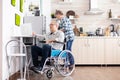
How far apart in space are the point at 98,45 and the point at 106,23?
82 centimetres

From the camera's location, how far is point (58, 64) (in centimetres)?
472

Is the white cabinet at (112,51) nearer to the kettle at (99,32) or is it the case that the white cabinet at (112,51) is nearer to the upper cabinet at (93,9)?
the kettle at (99,32)

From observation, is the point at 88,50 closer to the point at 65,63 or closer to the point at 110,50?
the point at 110,50

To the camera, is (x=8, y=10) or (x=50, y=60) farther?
(x=50, y=60)

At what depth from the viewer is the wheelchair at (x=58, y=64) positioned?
4.62 meters

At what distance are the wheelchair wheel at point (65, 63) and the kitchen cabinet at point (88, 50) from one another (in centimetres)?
181

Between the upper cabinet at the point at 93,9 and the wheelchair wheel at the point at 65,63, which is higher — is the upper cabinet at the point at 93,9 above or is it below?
above

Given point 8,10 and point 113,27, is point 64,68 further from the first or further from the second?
point 113,27

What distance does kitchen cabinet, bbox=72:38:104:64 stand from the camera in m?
7.10

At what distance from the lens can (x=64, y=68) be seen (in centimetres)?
509

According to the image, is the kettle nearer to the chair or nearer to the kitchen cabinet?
the kitchen cabinet

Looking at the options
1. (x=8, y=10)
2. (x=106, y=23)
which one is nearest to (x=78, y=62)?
(x=106, y=23)

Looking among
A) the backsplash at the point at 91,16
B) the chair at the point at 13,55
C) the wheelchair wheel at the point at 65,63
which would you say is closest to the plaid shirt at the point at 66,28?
the wheelchair wheel at the point at 65,63

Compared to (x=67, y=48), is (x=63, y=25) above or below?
above
